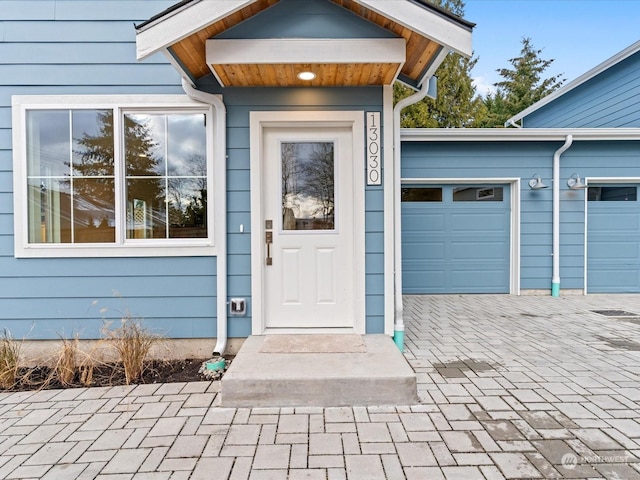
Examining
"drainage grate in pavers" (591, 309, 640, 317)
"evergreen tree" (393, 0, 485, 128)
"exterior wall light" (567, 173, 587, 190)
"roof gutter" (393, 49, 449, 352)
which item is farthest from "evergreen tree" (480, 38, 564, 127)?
"roof gutter" (393, 49, 449, 352)

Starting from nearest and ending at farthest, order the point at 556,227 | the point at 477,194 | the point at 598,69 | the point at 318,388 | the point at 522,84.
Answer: the point at 318,388 < the point at 556,227 < the point at 477,194 < the point at 598,69 < the point at 522,84

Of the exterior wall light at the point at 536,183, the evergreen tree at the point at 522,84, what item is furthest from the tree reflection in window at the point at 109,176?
the evergreen tree at the point at 522,84

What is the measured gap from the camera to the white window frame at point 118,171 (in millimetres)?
3234

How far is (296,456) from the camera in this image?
6.04 feet

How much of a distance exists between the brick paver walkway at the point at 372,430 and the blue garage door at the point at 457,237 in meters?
2.85

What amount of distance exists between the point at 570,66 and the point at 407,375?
20544 mm

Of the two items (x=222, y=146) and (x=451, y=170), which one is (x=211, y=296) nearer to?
(x=222, y=146)

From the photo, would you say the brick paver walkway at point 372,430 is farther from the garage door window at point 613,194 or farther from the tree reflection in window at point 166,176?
the garage door window at point 613,194

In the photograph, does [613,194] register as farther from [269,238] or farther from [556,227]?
[269,238]

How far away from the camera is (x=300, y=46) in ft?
8.68

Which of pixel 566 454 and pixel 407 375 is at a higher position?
pixel 407 375

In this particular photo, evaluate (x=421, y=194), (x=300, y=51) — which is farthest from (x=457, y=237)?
(x=300, y=51)

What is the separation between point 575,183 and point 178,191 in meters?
6.05

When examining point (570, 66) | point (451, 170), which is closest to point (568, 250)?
point (451, 170)
